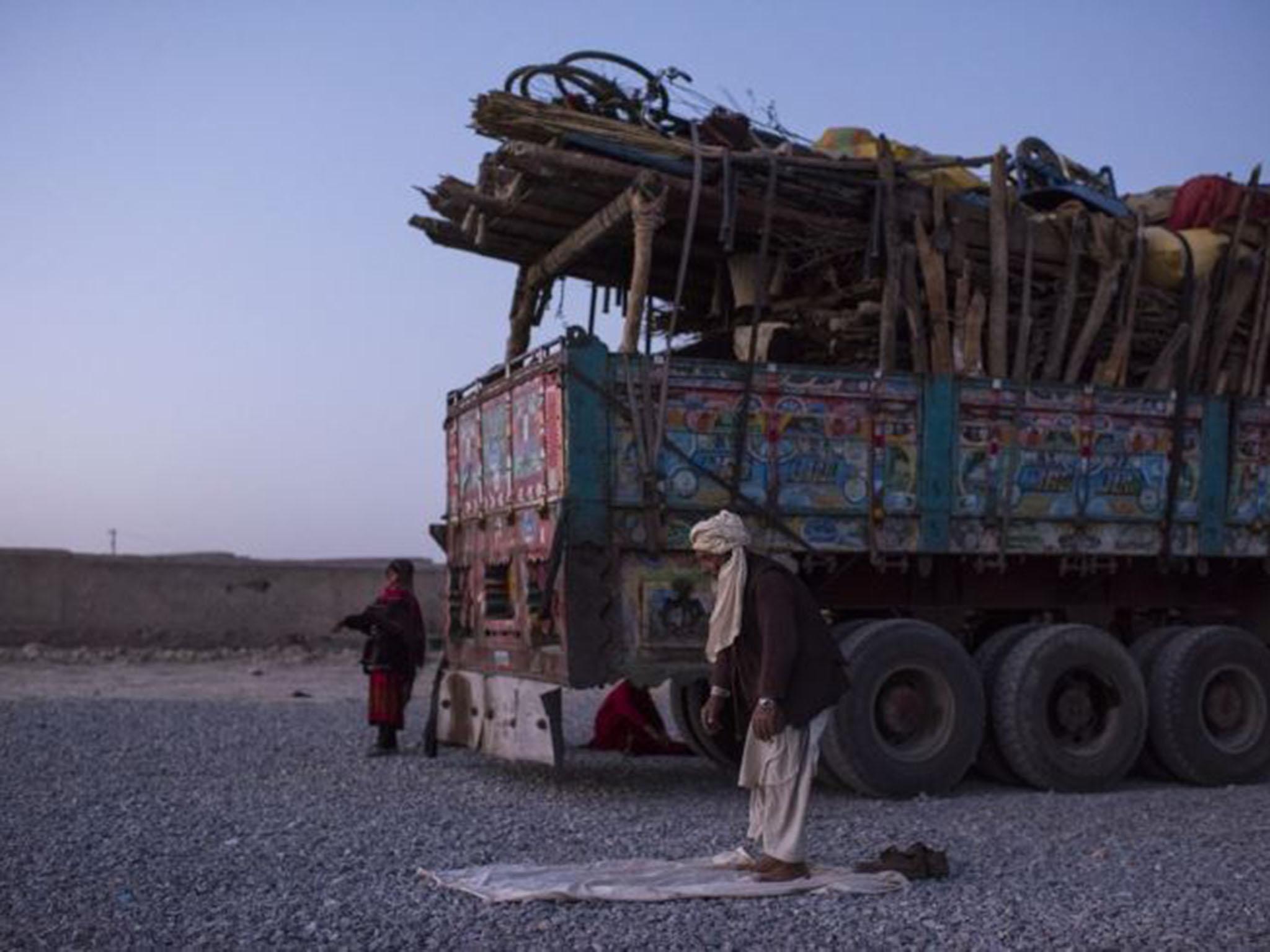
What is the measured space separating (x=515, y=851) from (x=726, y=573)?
1.77 metres

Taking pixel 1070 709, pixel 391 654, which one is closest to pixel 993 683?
pixel 1070 709

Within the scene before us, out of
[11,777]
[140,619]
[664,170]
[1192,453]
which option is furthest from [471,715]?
[140,619]

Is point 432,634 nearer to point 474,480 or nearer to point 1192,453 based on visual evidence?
point 474,480

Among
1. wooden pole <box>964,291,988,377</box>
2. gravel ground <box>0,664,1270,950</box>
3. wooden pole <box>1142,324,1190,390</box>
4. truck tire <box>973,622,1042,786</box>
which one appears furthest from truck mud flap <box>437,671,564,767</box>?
wooden pole <box>1142,324,1190,390</box>

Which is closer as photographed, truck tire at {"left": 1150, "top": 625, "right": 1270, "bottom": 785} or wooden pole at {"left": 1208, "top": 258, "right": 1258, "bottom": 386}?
truck tire at {"left": 1150, "top": 625, "right": 1270, "bottom": 785}

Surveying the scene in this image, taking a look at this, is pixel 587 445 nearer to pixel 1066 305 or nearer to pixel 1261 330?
pixel 1066 305

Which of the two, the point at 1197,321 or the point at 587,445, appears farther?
the point at 1197,321

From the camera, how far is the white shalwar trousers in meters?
6.56

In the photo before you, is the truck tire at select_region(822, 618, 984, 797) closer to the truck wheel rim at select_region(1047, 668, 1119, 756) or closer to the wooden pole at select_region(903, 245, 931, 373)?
the truck wheel rim at select_region(1047, 668, 1119, 756)

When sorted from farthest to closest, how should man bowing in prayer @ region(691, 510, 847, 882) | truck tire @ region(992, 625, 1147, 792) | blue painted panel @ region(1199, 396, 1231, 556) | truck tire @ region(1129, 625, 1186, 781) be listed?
blue painted panel @ region(1199, 396, 1231, 556)
truck tire @ region(1129, 625, 1186, 781)
truck tire @ region(992, 625, 1147, 792)
man bowing in prayer @ region(691, 510, 847, 882)

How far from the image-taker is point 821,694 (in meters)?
6.71

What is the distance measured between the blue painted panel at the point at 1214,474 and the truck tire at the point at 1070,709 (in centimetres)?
125

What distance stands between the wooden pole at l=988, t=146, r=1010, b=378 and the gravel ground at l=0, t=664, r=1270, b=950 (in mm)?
2889

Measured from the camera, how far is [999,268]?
410 inches
